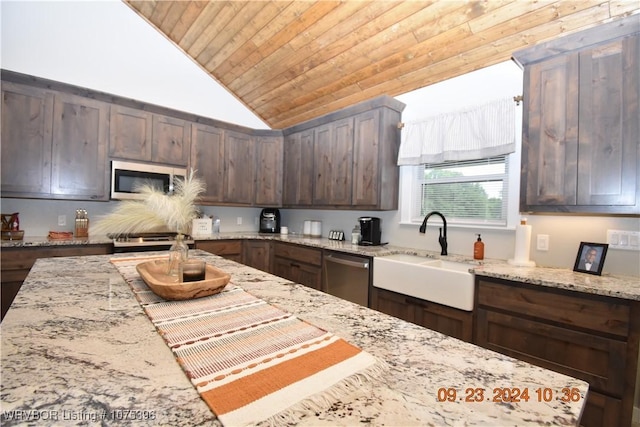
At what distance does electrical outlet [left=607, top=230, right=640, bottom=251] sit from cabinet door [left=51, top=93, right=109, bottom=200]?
420 centimetres

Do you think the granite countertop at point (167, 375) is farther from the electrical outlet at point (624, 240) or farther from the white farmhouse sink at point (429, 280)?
the electrical outlet at point (624, 240)

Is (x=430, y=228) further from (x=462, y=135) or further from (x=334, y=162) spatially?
(x=334, y=162)

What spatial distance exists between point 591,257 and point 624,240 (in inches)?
8.7

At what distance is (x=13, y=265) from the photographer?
2.37 metres

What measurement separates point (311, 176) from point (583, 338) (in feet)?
9.13

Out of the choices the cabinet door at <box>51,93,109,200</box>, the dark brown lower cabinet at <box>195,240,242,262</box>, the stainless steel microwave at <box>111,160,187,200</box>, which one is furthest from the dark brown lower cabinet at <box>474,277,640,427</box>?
the cabinet door at <box>51,93,109,200</box>

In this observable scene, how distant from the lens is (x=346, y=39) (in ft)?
8.63

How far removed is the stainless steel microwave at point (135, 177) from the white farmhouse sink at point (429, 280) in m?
2.12

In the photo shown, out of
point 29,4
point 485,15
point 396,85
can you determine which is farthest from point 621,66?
point 29,4

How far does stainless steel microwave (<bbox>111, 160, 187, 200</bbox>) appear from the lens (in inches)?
117

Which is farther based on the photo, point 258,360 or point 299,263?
point 299,263

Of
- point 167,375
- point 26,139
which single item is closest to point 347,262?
point 167,375

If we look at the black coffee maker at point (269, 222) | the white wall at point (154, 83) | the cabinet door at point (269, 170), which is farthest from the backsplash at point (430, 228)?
the cabinet door at point (269, 170)

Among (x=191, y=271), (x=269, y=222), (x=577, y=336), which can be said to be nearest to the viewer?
(x=191, y=271)
